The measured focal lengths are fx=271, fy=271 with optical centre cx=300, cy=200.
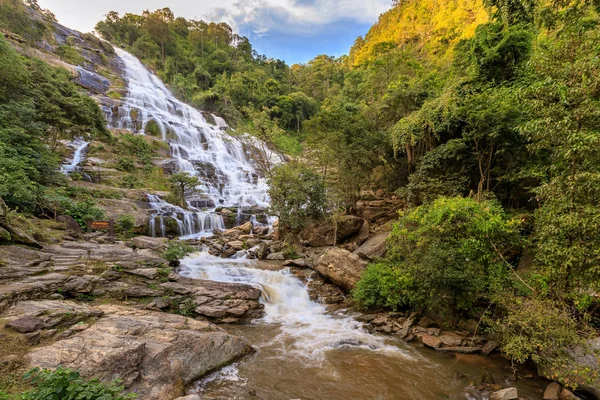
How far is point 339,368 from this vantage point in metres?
6.03

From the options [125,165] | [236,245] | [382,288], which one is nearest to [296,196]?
[236,245]

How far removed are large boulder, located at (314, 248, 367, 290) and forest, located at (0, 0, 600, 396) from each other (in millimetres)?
687

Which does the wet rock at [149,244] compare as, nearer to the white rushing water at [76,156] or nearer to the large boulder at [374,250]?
the large boulder at [374,250]

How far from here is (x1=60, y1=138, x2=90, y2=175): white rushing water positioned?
57.5 ft

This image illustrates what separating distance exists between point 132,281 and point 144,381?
431 cm

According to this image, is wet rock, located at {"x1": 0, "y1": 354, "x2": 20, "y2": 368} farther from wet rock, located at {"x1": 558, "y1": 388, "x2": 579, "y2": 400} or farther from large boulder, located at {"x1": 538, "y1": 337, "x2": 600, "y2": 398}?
wet rock, located at {"x1": 558, "y1": 388, "x2": 579, "y2": 400}

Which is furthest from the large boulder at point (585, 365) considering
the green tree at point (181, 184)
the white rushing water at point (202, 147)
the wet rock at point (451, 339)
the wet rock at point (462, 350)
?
the green tree at point (181, 184)

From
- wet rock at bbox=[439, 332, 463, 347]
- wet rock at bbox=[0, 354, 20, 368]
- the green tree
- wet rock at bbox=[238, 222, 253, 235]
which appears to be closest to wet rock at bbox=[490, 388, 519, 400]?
wet rock at bbox=[439, 332, 463, 347]

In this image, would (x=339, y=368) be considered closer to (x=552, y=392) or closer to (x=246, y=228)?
(x=552, y=392)

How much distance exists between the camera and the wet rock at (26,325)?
4453 millimetres

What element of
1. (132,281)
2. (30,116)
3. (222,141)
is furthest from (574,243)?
(222,141)

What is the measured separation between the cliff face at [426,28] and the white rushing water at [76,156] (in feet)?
96.7

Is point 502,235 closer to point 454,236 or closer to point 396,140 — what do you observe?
point 454,236

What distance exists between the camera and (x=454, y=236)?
6.94 metres
